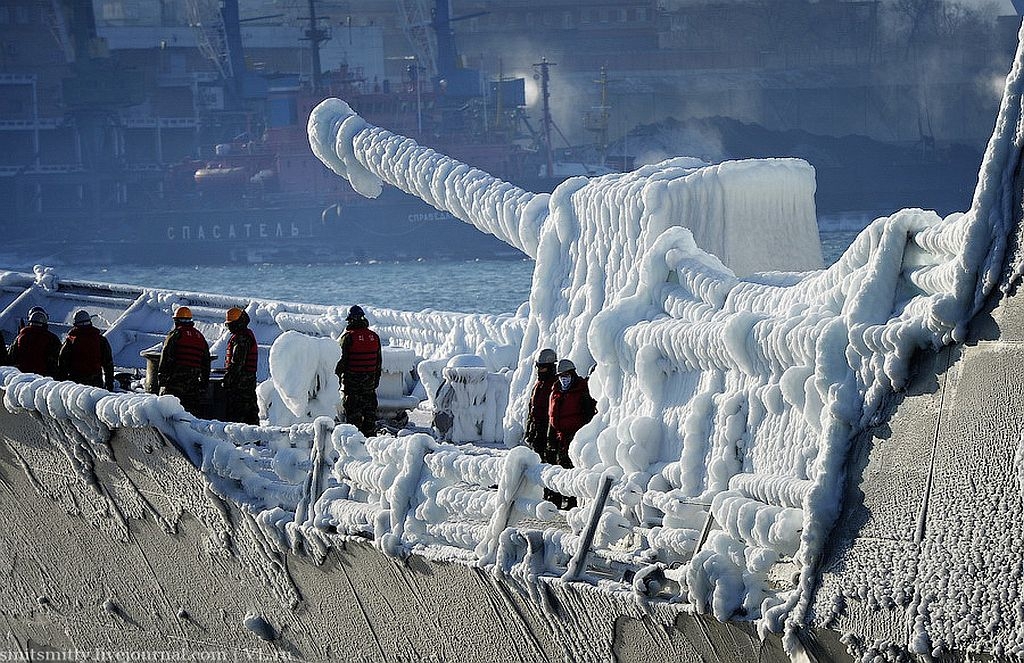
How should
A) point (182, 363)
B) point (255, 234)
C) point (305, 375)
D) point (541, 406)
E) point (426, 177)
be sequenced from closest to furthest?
1. point (541, 406)
2. point (182, 363)
3. point (305, 375)
4. point (426, 177)
5. point (255, 234)

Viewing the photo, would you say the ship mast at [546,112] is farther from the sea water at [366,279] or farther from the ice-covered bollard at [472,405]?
the ice-covered bollard at [472,405]

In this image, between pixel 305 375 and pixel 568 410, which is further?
pixel 305 375

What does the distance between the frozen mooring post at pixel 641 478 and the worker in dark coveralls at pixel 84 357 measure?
1.70 ft

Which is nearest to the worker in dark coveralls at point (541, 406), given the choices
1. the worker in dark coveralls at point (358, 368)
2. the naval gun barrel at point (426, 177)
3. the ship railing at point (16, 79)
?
the worker in dark coveralls at point (358, 368)

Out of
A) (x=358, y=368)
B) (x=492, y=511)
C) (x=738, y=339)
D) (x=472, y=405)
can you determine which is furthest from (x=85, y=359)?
(x=738, y=339)

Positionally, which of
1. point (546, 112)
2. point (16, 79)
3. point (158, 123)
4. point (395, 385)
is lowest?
point (158, 123)

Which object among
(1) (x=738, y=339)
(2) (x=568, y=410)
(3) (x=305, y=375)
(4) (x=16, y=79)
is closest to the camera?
(1) (x=738, y=339)

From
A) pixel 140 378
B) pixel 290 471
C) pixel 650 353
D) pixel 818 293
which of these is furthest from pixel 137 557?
pixel 818 293

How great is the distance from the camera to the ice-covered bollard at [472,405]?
10906mm

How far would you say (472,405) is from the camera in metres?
10.9

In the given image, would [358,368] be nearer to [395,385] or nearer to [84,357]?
[395,385]

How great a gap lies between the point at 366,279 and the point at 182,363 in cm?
5006

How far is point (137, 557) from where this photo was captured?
10.5 m

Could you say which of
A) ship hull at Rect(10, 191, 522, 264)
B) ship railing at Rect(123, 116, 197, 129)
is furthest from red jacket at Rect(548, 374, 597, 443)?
ship railing at Rect(123, 116, 197, 129)
